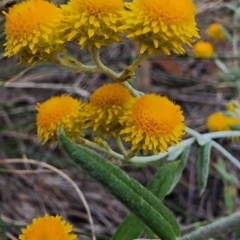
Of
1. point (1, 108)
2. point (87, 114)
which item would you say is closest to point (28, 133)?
point (1, 108)

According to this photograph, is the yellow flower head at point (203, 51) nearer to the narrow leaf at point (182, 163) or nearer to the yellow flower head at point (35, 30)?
the narrow leaf at point (182, 163)

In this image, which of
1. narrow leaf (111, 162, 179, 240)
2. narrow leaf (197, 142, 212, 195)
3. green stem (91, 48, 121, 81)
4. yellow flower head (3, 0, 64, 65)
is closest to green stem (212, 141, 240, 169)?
narrow leaf (197, 142, 212, 195)

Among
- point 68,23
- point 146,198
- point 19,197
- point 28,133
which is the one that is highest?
point 68,23

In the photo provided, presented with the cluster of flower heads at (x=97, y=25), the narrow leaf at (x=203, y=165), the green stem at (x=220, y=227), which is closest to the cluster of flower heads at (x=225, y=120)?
the narrow leaf at (x=203, y=165)

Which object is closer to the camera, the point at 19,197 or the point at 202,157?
the point at 202,157

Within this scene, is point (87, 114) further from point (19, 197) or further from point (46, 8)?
point (19, 197)

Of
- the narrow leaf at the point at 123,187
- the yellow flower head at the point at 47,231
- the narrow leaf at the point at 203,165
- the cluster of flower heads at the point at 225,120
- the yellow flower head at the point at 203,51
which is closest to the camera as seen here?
the narrow leaf at the point at 123,187
